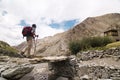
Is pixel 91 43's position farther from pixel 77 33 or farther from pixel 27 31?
pixel 77 33

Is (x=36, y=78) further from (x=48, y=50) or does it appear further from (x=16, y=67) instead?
(x=48, y=50)

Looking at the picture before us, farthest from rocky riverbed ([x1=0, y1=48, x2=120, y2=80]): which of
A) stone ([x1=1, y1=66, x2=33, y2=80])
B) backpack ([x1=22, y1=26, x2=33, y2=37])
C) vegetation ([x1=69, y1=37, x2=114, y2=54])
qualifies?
vegetation ([x1=69, y1=37, x2=114, y2=54])

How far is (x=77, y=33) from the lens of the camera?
7069 centimetres

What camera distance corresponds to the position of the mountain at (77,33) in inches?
2489

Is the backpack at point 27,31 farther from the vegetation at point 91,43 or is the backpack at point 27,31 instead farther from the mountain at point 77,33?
the mountain at point 77,33

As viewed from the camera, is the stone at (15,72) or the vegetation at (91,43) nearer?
the stone at (15,72)

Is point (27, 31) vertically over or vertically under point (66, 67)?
over

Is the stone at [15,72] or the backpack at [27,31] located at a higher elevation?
the backpack at [27,31]

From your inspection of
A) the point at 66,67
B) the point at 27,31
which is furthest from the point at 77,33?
the point at 27,31

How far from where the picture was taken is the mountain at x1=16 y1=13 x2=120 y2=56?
63.2 metres

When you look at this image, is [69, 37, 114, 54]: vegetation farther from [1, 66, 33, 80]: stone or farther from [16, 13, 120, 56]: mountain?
[16, 13, 120, 56]: mountain

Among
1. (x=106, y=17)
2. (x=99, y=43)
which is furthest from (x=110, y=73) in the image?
(x=106, y=17)

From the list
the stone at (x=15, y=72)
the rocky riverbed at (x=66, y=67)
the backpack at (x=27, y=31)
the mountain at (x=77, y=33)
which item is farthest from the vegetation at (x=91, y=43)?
the mountain at (x=77, y=33)

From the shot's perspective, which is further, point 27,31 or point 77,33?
point 77,33
